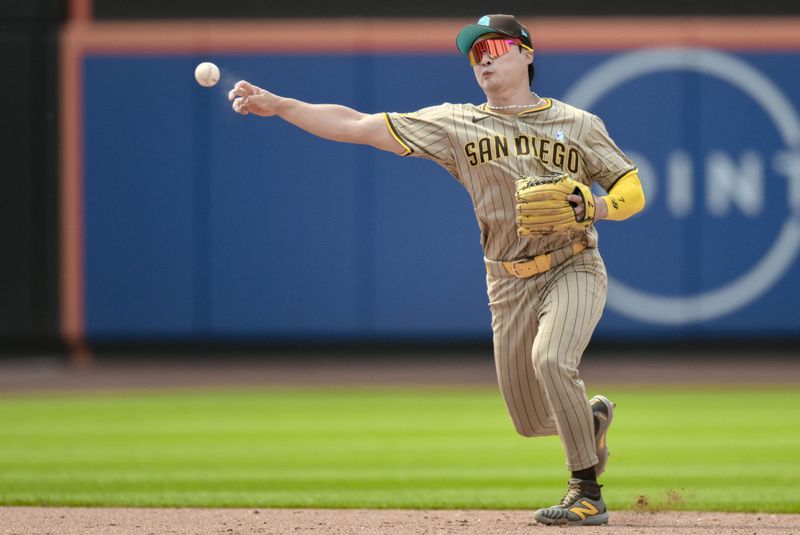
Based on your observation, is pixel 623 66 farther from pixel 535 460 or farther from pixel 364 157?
pixel 535 460

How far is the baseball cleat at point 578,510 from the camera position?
15.2 feet

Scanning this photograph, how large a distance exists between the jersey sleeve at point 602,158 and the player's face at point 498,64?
32cm

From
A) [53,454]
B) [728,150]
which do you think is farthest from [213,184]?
[53,454]

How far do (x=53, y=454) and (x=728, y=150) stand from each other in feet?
25.9

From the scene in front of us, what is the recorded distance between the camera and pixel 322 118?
4770 mm

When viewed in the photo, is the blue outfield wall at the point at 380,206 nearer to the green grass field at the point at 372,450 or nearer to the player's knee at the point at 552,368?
the green grass field at the point at 372,450

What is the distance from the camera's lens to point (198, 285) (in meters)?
13.1

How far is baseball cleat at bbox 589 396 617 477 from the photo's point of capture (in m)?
4.83

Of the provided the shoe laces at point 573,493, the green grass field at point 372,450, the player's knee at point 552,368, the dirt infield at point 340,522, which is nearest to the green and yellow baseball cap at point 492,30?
the player's knee at point 552,368

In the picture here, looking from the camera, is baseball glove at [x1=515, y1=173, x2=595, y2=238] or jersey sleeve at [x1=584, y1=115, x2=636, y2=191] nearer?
baseball glove at [x1=515, y1=173, x2=595, y2=238]

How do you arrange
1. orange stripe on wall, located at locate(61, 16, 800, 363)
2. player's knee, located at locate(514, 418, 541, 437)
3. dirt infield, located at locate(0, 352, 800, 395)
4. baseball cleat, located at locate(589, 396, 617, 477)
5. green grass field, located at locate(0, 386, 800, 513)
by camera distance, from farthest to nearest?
orange stripe on wall, located at locate(61, 16, 800, 363)
dirt infield, located at locate(0, 352, 800, 395)
green grass field, located at locate(0, 386, 800, 513)
player's knee, located at locate(514, 418, 541, 437)
baseball cleat, located at locate(589, 396, 617, 477)

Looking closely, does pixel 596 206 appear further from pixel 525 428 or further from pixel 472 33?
pixel 525 428

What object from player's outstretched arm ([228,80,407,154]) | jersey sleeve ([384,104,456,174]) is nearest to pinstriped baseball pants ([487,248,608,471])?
jersey sleeve ([384,104,456,174])

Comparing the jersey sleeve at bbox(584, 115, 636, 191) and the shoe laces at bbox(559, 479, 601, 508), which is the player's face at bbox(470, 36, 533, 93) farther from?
the shoe laces at bbox(559, 479, 601, 508)
